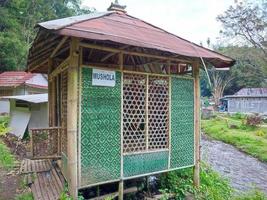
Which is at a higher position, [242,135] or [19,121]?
[19,121]

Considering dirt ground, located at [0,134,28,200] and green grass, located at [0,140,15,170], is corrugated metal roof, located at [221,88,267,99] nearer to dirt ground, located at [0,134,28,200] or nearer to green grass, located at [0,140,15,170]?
dirt ground, located at [0,134,28,200]

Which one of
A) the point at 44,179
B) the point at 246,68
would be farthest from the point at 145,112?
the point at 246,68

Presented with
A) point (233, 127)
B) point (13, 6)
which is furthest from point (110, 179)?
point (13, 6)

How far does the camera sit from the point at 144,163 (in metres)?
5.27

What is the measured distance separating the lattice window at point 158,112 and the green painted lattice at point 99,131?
0.77 metres

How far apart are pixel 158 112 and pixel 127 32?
167 cm

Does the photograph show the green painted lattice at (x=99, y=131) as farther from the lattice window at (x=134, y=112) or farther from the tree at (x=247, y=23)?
the tree at (x=247, y=23)

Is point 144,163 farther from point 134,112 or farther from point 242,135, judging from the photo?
point 242,135

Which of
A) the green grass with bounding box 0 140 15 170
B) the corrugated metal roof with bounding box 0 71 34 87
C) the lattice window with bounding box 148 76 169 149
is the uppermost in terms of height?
the corrugated metal roof with bounding box 0 71 34 87

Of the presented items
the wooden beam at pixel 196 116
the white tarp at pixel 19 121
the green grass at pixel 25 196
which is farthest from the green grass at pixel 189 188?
the white tarp at pixel 19 121

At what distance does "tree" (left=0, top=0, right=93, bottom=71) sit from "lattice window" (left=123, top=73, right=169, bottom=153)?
17.5 m

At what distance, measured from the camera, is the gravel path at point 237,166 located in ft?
31.3

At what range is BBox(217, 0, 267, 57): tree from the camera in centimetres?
2356

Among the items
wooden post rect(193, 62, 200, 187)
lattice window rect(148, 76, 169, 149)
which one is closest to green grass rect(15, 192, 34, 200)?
lattice window rect(148, 76, 169, 149)
